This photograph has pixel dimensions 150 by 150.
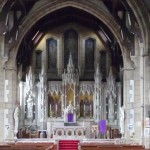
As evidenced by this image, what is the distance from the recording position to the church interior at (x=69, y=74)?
34.2 meters

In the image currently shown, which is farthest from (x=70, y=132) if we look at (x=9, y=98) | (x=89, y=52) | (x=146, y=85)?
(x=146, y=85)

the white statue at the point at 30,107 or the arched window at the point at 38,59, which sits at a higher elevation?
the arched window at the point at 38,59

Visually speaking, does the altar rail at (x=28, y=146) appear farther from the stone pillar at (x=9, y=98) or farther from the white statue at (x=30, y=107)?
the white statue at (x=30, y=107)

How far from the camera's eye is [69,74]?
3975 cm

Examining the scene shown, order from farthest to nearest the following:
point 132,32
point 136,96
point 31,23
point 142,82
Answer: point 31,23, point 136,96, point 132,32, point 142,82

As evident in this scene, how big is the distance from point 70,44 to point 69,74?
3227mm

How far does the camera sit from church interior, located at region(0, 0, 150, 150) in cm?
3422

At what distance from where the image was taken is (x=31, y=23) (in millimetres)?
35719

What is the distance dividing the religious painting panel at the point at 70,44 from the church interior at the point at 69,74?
0.25 feet

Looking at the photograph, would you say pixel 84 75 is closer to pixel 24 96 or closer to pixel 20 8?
pixel 24 96

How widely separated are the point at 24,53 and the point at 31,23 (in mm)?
4483

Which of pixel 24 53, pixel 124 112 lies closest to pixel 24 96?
pixel 24 53

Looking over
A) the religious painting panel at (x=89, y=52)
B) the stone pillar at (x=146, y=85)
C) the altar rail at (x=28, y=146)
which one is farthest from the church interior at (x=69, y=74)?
the altar rail at (x=28, y=146)

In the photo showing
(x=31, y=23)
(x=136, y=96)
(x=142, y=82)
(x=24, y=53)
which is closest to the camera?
(x=142, y=82)
